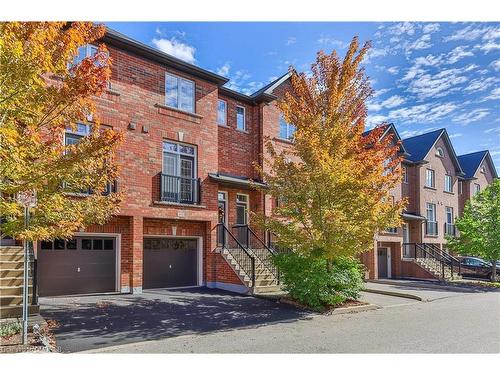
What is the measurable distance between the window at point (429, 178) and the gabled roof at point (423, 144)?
1247mm

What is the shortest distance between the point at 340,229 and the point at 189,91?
7.83 meters

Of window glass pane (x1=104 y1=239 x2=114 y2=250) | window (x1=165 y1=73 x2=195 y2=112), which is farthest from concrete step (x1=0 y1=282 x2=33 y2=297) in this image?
window (x1=165 y1=73 x2=195 y2=112)

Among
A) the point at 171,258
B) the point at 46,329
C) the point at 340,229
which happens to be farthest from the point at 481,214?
the point at 46,329

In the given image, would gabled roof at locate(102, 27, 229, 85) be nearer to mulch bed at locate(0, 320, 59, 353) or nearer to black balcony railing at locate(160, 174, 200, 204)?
black balcony railing at locate(160, 174, 200, 204)

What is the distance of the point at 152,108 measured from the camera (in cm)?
1393

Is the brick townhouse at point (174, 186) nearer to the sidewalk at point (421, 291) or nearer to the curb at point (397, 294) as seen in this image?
the curb at point (397, 294)

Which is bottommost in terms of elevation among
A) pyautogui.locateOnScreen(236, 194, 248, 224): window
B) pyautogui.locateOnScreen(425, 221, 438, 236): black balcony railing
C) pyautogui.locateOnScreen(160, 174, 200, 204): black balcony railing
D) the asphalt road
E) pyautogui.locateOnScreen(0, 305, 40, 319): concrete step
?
the asphalt road

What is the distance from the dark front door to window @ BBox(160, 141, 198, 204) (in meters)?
13.5

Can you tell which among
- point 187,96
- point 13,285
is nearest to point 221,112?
point 187,96

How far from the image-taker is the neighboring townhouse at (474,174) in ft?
107

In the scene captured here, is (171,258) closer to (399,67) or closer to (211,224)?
(211,224)

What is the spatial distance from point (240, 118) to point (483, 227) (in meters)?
13.8

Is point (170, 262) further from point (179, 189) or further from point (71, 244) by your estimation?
point (71, 244)

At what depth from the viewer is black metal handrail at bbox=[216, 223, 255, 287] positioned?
13.9 metres
